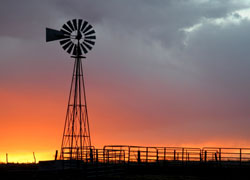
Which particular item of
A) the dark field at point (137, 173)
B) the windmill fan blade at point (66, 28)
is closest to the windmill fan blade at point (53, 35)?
the windmill fan blade at point (66, 28)

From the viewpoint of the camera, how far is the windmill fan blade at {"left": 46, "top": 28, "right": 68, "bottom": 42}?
1658 inches

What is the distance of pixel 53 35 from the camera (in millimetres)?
42406

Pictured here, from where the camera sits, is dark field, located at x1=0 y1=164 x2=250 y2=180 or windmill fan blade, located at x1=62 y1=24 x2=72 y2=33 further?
windmill fan blade, located at x1=62 y1=24 x2=72 y2=33

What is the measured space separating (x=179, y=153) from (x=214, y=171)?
15.4 feet

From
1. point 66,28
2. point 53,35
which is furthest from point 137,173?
point 66,28

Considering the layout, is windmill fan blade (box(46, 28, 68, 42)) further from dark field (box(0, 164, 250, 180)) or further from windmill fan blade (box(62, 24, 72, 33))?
dark field (box(0, 164, 250, 180))

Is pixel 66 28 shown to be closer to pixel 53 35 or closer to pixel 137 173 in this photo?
pixel 53 35

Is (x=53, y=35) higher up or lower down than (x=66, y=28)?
lower down

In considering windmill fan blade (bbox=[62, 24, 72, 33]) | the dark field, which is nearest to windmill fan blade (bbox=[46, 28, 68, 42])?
windmill fan blade (bbox=[62, 24, 72, 33])

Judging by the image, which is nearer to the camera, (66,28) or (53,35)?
(53,35)

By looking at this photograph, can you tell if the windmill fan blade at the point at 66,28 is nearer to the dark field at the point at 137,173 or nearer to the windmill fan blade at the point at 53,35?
the windmill fan blade at the point at 53,35

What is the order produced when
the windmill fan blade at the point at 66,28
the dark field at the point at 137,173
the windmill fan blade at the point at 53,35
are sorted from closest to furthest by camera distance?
the dark field at the point at 137,173
the windmill fan blade at the point at 53,35
the windmill fan blade at the point at 66,28

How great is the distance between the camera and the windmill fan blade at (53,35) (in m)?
42.1

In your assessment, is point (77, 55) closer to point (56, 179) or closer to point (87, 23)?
point (87, 23)
